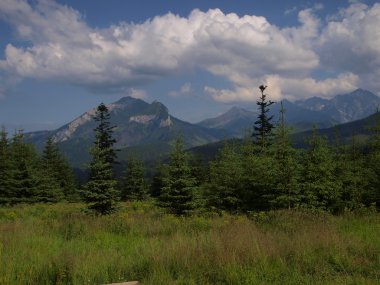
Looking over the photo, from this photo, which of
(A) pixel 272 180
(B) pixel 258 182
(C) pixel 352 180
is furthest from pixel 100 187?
(C) pixel 352 180

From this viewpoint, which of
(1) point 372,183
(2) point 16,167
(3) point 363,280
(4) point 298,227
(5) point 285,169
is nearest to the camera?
(3) point 363,280

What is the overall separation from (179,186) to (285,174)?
569 centimetres

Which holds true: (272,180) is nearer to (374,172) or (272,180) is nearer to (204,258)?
(374,172)

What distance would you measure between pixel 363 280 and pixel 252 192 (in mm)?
13029

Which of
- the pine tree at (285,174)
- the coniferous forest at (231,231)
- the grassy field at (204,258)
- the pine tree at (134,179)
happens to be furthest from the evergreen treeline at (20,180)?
the grassy field at (204,258)

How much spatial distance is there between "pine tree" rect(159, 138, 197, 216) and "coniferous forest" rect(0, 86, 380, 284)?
55 mm

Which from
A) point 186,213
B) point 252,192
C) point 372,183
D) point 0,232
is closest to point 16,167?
point 186,213

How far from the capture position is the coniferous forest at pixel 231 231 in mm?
6305

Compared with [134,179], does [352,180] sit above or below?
above

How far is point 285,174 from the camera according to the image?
15883 mm

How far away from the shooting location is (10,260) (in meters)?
6.83

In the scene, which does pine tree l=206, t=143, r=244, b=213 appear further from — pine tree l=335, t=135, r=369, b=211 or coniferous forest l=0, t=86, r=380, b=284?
pine tree l=335, t=135, r=369, b=211

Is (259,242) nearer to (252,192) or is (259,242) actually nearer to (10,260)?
(10,260)

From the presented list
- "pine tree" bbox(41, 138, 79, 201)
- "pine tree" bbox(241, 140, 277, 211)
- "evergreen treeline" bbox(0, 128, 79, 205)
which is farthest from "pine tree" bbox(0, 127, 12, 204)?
"pine tree" bbox(241, 140, 277, 211)
